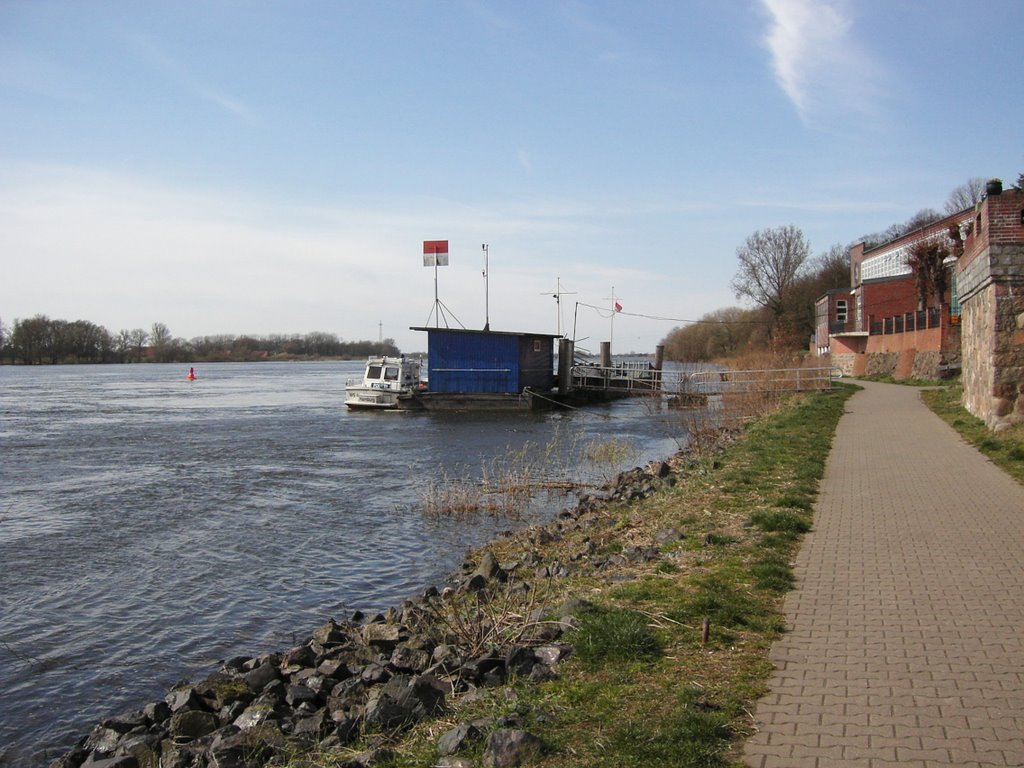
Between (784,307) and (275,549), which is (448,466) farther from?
(784,307)

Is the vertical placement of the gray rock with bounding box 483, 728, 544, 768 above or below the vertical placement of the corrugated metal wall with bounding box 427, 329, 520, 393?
below

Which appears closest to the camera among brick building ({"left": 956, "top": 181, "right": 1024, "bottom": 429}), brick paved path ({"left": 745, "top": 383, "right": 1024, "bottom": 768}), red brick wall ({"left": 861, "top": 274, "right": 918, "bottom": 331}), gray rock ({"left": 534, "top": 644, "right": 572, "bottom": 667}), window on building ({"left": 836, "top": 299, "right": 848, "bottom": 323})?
brick paved path ({"left": 745, "top": 383, "right": 1024, "bottom": 768})

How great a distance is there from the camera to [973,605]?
22.2 ft

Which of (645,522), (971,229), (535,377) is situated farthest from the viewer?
(535,377)

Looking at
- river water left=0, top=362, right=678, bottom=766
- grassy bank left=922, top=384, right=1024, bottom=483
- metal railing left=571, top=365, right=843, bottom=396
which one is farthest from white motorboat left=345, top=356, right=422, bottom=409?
grassy bank left=922, top=384, right=1024, bottom=483

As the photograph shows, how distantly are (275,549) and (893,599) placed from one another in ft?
31.7

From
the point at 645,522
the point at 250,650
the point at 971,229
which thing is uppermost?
the point at 971,229

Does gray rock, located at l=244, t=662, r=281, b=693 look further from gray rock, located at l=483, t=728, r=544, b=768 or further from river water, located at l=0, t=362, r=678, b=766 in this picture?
gray rock, located at l=483, t=728, r=544, b=768

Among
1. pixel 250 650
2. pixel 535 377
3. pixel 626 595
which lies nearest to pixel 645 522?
pixel 626 595

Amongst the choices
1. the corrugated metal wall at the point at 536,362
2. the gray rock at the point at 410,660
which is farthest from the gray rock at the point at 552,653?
the corrugated metal wall at the point at 536,362

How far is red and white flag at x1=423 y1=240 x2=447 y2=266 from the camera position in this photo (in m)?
44.9

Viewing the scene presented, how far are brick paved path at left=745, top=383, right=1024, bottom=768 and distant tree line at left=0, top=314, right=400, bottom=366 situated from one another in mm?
149813

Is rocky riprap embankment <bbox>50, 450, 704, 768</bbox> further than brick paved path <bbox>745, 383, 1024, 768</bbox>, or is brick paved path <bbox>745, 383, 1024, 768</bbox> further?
rocky riprap embankment <bbox>50, 450, 704, 768</bbox>

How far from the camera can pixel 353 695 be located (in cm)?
661
